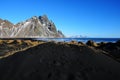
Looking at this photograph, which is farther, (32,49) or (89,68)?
(32,49)

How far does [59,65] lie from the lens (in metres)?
11.8

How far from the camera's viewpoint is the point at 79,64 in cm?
1191

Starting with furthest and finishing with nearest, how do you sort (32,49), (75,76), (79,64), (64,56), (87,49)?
(32,49), (87,49), (64,56), (79,64), (75,76)

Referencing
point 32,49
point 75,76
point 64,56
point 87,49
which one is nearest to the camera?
point 75,76

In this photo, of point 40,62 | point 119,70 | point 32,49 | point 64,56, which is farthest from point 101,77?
point 32,49

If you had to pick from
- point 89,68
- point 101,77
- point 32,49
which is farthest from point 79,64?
point 32,49

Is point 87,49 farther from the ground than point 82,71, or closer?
farther from the ground

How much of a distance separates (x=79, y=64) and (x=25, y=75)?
9.85 feet

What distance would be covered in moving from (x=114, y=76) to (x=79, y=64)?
194cm

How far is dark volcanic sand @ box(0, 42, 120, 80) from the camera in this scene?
36.9 feet

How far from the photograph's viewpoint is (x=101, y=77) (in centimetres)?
1112

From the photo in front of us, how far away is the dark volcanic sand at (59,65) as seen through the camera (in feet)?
36.9

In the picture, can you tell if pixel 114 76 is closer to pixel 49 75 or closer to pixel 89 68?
pixel 89 68

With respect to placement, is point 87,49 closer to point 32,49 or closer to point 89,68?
point 89,68
